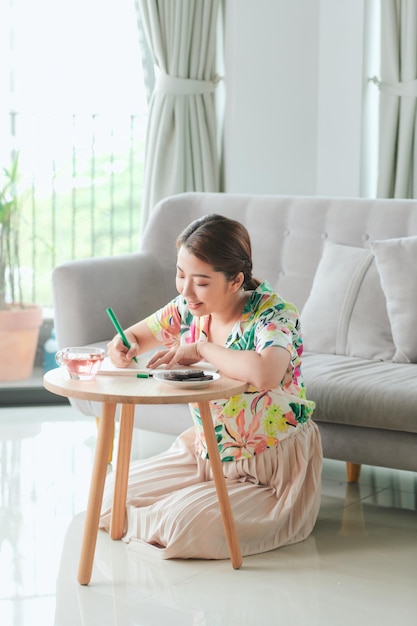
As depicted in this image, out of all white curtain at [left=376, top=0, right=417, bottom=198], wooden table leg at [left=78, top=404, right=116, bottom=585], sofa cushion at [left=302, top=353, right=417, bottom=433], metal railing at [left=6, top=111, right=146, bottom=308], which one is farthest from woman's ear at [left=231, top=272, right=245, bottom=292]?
metal railing at [left=6, top=111, right=146, bottom=308]

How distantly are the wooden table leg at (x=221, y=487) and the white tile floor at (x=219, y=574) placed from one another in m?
0.05

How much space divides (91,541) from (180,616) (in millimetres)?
279

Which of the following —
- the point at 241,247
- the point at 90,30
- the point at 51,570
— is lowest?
the point at 51,570

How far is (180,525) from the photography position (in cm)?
249

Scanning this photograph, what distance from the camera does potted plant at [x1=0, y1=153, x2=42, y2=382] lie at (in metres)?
4.36

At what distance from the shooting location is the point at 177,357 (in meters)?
2.44

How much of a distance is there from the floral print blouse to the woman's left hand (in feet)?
0.38

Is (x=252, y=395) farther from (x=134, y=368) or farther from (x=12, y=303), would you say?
(x=12, y=303)

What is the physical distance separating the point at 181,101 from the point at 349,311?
155cm

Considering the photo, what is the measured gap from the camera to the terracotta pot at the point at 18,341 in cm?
436

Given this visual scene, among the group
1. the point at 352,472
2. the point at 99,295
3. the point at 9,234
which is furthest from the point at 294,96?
the point at 352,472

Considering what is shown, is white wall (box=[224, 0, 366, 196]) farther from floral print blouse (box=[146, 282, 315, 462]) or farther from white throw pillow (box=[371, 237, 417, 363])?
floral print blouse (box=[146, 282, 315, 462])

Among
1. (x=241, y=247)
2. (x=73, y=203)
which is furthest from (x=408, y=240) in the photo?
(x=73, y=203)

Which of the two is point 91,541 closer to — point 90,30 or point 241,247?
point 241,247
